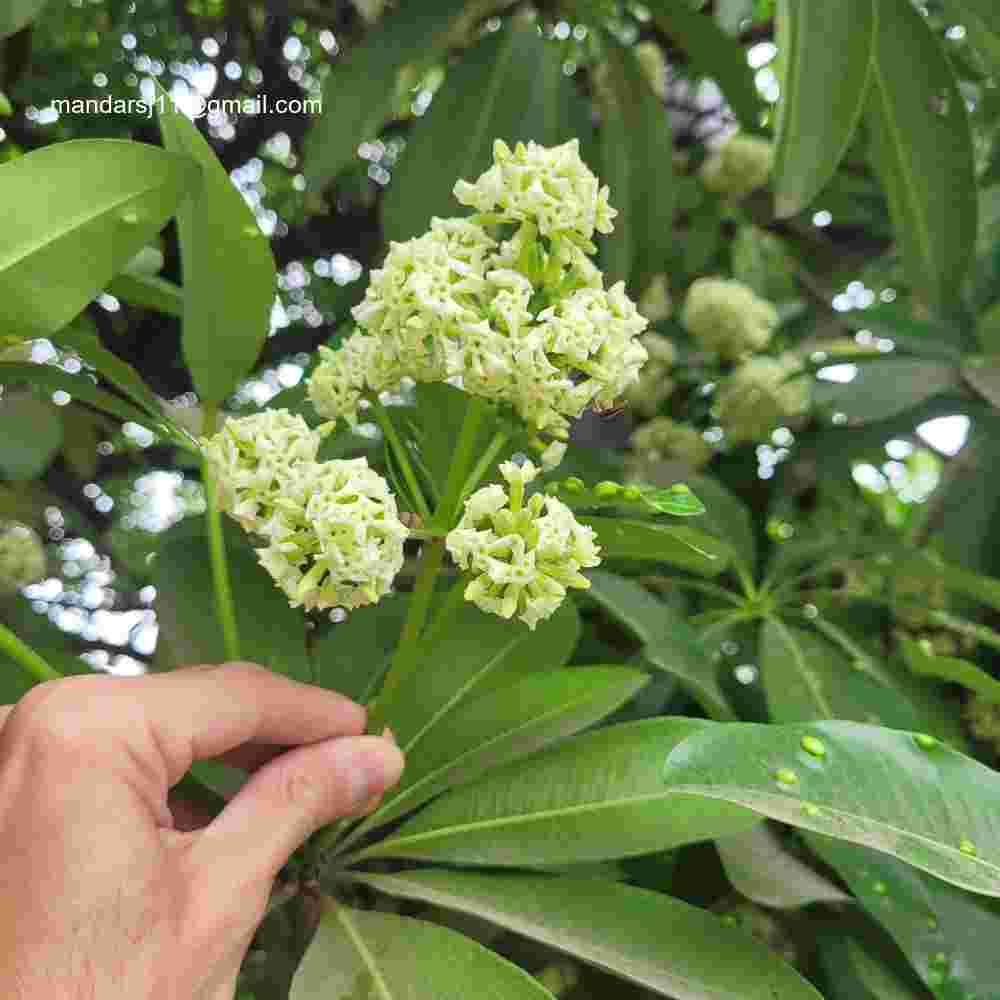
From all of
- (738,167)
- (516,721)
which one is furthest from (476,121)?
(516,721)

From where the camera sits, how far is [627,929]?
73 centimetres

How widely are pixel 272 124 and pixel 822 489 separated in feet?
3.77

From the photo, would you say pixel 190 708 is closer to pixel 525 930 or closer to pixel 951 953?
pixel 525 930

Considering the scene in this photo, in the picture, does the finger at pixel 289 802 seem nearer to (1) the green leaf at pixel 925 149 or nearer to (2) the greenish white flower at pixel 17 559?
(1) the green leaf at pixel 925 149

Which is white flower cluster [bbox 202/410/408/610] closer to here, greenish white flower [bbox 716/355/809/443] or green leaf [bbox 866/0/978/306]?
green leaf [bbox 866/0/978/306]

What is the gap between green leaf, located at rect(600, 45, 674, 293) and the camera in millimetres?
1562

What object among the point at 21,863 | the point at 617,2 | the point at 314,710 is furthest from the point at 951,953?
the point at 617,2

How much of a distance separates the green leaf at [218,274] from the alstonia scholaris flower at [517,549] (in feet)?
0.94

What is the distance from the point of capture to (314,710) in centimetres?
72

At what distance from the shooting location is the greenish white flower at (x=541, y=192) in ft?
2.20

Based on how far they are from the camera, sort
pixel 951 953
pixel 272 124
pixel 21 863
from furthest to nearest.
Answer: pixel 272 124 < pixel 951 953 < pixel 21 863

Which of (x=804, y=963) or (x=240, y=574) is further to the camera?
(x=804, y=963)

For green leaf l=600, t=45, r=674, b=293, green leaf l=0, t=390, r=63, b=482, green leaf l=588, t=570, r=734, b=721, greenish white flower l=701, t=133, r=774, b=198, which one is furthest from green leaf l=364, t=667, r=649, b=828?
greenish white flower l=701, t=133, r=774, b=198

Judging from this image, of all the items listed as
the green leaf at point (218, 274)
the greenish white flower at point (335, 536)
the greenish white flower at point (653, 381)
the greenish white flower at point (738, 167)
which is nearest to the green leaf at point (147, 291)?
the green leaf at point (218, 274)
